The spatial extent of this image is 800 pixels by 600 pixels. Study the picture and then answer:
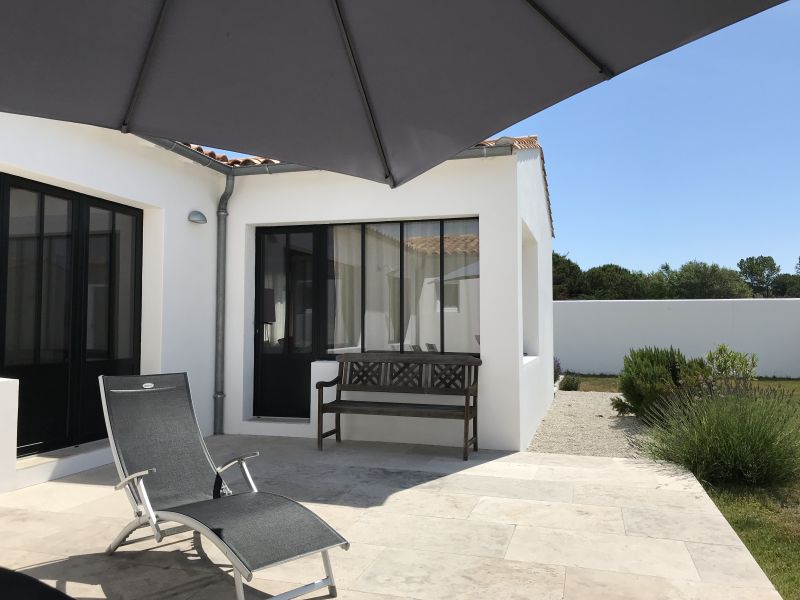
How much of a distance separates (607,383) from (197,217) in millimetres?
12577

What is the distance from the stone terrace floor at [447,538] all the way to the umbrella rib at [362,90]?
1974 mm

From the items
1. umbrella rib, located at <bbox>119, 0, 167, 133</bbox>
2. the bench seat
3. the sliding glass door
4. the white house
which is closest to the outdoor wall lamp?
the white house

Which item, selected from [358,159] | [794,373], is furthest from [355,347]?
[794,373]

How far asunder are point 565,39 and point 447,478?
454 cm

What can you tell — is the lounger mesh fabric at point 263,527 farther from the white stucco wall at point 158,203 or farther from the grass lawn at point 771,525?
the white stucco wall at point 158,203

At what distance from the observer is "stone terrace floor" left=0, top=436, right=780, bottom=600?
3.48 meters

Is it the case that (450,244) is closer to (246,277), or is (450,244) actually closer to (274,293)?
(274,293)

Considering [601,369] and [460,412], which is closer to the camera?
[460,412]

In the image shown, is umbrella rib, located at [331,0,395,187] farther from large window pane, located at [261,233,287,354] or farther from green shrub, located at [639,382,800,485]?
large window pane, located at [261,233,287,354]

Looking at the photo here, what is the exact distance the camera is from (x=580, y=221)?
49.6 metres

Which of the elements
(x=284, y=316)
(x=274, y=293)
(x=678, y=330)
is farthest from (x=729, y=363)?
(x=678, y=330)

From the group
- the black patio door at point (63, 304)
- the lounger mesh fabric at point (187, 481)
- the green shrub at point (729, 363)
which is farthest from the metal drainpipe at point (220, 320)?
the green shrub at point (729, 363)

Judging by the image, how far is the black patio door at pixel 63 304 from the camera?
5.81 meters

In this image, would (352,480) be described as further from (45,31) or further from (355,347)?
(45,31)
